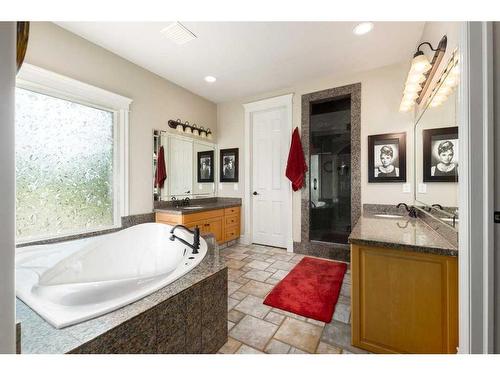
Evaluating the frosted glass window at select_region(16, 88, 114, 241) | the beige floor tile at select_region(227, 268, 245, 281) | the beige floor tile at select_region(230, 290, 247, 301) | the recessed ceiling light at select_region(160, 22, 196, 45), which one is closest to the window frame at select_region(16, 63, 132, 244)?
the frosted glass window at select_region(16, 88, 114, 241)

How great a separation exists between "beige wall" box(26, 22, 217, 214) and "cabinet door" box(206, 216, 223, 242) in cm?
92

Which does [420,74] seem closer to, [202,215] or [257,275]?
[257,275]

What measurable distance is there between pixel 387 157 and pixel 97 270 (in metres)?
3.52

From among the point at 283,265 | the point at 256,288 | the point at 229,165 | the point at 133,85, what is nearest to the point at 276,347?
the point at 256,288

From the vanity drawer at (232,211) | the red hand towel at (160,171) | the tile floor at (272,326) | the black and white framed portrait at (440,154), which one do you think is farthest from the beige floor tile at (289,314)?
the red hand towel at (160,171)

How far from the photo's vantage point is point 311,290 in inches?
87.8

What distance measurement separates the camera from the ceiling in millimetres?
2098

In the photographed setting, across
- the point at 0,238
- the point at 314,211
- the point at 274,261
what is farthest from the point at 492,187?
the point at 314,211

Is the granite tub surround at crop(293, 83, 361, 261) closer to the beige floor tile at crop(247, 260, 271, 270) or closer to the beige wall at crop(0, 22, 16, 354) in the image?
the beige floor tile at crop(247, 260, 271, 270)

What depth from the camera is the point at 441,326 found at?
119 cm

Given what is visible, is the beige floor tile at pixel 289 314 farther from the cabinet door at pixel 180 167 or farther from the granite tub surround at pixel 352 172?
the cabinet door at pixel 180 167

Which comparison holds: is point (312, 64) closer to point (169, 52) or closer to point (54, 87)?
point (169, 52)

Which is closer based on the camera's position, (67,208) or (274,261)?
(67,208)

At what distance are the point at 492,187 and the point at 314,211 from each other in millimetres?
2861
